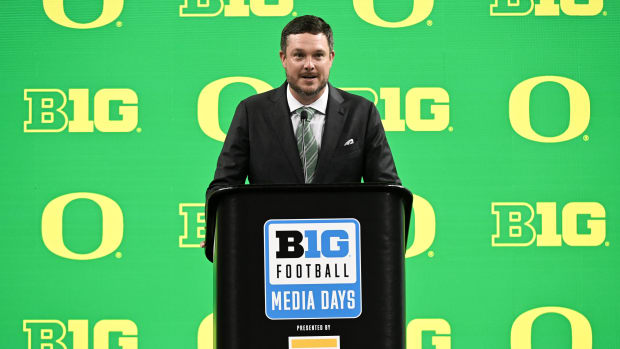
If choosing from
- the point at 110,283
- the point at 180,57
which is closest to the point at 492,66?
the point at 180,57

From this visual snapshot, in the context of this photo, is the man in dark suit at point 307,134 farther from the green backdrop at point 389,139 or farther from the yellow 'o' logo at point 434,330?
the yellow 'o' logo at point 434,330

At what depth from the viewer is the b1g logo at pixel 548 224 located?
123 inches

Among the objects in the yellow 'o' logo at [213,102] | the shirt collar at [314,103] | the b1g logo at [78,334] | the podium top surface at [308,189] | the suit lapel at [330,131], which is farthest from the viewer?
the yellow 'o' logo at [213,102]

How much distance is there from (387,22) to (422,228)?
0.90 m

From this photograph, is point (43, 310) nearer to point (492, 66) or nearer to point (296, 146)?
point (296, 146)

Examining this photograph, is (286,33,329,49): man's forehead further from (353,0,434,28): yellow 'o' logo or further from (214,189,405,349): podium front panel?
(353,0,434,28): yellow 'o' logo

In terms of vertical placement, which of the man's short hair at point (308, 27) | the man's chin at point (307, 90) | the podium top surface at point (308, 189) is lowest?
the podium top surface at point (308, 189)

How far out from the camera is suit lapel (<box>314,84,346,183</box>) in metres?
1.94

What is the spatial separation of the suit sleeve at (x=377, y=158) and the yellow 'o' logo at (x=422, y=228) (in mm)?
1162

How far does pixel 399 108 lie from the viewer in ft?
10.4

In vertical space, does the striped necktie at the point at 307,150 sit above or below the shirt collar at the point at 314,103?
below

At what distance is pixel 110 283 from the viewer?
311 cm

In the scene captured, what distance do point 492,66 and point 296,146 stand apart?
4.97 ft

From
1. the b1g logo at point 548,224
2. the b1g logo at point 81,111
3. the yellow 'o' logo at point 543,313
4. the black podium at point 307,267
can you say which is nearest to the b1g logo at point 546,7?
the b1g logo at point 548,224
